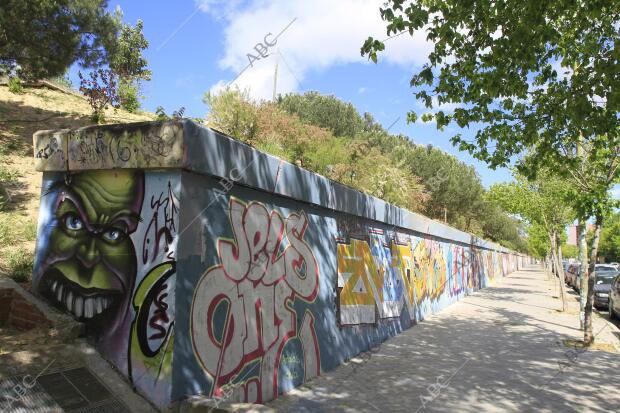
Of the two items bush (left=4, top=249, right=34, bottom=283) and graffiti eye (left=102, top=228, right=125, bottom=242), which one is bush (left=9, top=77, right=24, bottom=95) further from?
graffiti eye (left=102, top=228, right=125, bottom=242)

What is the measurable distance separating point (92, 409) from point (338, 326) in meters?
4.21

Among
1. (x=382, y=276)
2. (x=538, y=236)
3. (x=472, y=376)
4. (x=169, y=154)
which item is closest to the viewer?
(x=169, y=154)

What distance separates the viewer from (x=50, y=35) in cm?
1142

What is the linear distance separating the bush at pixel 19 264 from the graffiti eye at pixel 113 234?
145 cm

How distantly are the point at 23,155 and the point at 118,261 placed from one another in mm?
7769

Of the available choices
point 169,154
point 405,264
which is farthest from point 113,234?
point 405,264

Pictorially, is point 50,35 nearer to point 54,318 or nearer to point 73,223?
point 73,223

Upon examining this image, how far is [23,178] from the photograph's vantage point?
889 cm

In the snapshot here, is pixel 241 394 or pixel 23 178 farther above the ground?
pixel 23 178

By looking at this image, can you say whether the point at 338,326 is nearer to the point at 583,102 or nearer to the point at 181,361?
the point at 181,361

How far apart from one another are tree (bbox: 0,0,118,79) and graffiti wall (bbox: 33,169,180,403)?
766 cm

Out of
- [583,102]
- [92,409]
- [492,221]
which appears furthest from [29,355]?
[492,221]

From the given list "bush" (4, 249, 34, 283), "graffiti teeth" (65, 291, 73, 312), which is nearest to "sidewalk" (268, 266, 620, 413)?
"graffiti teeth" (65, 291, 73, 312)

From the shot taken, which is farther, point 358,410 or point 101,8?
point 101,8
